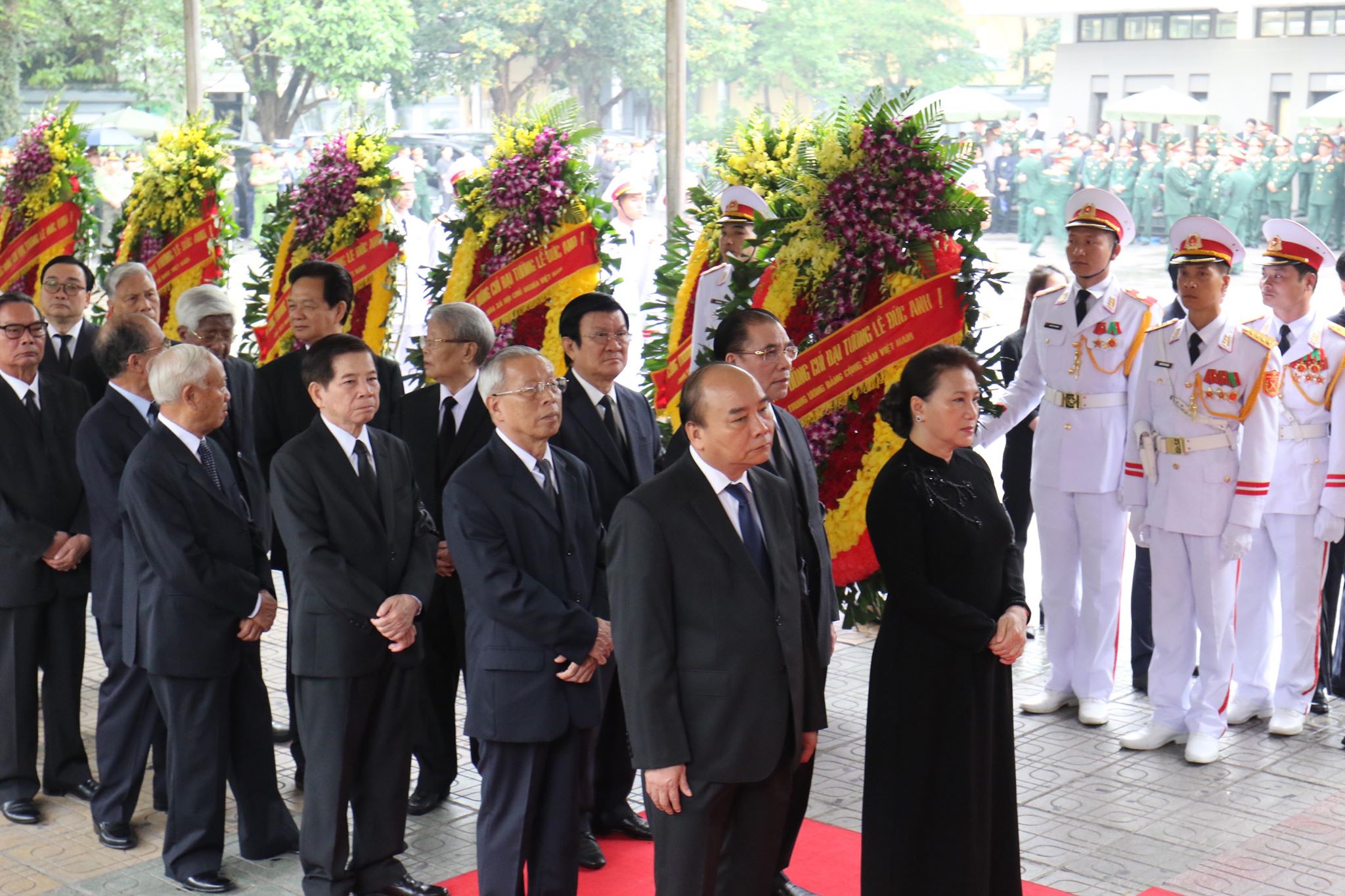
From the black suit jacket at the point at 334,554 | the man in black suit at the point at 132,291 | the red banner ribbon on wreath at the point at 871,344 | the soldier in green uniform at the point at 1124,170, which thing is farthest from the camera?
the soldier in green uniform at the point at 1124,170

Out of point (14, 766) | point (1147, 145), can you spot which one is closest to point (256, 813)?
point (14, 766)

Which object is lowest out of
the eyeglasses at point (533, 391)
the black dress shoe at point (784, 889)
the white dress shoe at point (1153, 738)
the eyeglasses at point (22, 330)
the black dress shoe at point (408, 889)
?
the black dress shoe at point (408, 889)

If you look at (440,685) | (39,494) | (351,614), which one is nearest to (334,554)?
(351,614)

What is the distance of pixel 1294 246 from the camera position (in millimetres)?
5402

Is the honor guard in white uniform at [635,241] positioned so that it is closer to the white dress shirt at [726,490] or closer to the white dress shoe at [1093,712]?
the white dress shoe at [1093,712]

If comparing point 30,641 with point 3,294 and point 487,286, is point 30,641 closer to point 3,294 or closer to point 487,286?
point 3,294

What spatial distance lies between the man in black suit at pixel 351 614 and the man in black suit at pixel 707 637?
3.21 ft

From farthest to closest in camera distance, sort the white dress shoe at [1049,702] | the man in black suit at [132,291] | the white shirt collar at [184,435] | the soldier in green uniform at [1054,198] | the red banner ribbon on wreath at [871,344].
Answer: the soldier in green uniform at [1054,198] < the man in black suit at [132,291] < the white dress shoe at [1049,702] < the red banner ribbon on wreath at [871,344] < the white shirt collar at [184,435]

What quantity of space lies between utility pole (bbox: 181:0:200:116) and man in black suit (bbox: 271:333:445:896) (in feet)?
23.7

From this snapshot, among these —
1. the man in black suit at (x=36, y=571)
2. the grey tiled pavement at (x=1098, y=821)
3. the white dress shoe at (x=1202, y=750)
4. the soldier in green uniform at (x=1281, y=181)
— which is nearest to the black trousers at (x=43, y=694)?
the man in black suit at (x=36, y=571)

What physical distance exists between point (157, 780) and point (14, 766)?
0.44 m

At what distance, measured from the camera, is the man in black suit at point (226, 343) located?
197 inches

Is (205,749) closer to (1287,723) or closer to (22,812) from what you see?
(22,812)

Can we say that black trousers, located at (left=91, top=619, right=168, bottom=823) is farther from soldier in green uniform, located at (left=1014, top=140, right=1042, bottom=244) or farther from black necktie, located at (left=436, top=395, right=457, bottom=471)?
soldier in green uniform, located at (left=1014, top=140, right=1042, bottom=244)
